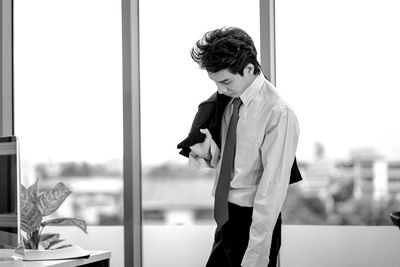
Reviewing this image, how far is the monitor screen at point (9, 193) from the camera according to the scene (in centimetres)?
245

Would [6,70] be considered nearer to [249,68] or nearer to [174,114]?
[174,114]

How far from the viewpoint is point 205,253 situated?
3.67 m

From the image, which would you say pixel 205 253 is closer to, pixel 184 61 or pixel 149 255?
pixel 149 255

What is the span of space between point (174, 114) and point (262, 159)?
1.33 m

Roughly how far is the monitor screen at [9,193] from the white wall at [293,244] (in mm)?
1346

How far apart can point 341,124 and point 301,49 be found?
0.46 meters

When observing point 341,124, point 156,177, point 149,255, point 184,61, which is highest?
point 184,61

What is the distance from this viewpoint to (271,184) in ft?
8.07

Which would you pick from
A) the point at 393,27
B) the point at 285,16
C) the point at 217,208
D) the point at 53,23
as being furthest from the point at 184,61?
the point at 217,208

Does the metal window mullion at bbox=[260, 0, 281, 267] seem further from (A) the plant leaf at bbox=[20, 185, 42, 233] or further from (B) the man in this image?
(A) the plant leaf at bbox=[20, 185, 42, 233]

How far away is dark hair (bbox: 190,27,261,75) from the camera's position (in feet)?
8.33

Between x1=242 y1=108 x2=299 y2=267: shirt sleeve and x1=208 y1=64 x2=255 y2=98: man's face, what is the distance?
20cm

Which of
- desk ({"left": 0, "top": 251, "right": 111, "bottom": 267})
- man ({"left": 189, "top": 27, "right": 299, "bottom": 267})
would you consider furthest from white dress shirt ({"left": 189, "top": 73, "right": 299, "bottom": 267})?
desk ({"left": 0, "top": 251, "right": 111, "bottom": 267})

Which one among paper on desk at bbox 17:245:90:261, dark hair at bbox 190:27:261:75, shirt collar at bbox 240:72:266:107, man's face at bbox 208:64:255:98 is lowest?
paper on desk at bbox 17:245:90:261
